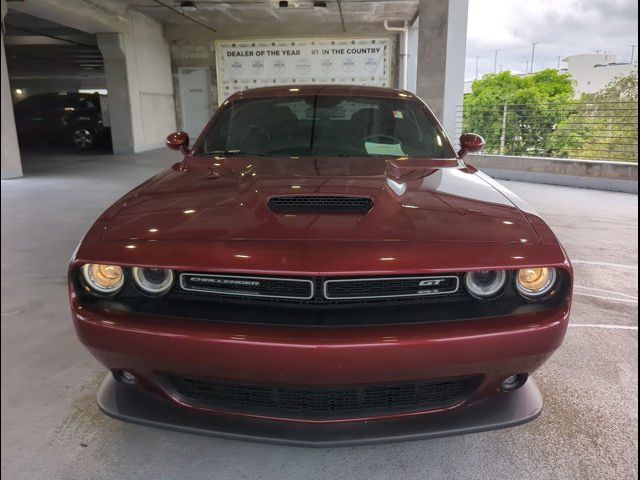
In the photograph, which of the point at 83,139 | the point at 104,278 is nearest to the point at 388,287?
the point at 104,278

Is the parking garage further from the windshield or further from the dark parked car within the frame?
the windshield

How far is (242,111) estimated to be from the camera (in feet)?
9.29

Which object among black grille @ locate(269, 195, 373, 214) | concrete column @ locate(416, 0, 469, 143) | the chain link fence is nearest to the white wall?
concrete column @ locate(416, 0, 469, 143)

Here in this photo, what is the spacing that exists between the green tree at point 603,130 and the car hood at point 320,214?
24.8 feet

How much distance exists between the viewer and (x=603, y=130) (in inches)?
329

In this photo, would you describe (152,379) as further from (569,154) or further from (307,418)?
(569,154)

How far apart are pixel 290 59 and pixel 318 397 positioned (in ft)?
44.7

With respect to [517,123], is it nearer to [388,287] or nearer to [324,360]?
[388,287]

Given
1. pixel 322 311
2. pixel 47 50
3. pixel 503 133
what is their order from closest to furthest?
1. pixel 322 311
2. pixel 503 133
3. pixel 47 50

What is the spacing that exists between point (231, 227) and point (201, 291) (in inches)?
8.7

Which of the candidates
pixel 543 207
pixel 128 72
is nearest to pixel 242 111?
pixel 543 207

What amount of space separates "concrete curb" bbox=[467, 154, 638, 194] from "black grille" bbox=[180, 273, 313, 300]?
7931 mm

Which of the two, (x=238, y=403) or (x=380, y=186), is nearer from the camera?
(x=238, y=403)

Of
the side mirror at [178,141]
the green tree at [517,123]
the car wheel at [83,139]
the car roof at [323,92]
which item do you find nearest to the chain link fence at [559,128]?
the green tree at [517,123]
